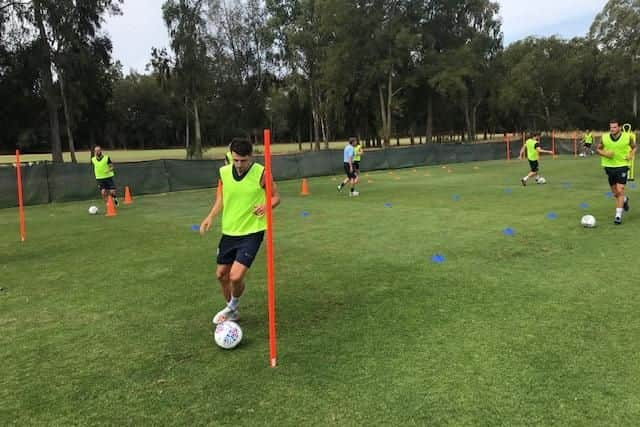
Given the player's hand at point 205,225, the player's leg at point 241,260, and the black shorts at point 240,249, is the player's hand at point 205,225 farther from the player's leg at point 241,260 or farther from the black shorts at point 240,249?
the player's leg at point 241,260

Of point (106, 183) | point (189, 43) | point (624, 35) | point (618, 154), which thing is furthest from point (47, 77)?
point (624, 35)

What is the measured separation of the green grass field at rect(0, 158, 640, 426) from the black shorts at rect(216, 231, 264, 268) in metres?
0.74

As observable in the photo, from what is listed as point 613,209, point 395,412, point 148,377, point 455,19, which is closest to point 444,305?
point 395,412

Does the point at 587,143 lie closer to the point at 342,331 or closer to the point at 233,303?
the point at 342,331

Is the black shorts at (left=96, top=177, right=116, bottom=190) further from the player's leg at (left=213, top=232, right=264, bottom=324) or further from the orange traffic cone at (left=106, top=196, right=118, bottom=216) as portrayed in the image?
the player's leg at (left=213, top=232, right=264, bottom=324)

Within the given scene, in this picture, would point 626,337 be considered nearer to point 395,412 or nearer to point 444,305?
point 444,305

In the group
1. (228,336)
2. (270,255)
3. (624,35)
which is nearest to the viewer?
(270,255)

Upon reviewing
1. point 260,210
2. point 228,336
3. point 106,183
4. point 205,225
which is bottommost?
point 228,336

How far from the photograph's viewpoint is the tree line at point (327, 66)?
35844mm

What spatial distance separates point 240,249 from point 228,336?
2.61ft

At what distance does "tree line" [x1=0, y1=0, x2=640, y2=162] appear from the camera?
35844 millimetres

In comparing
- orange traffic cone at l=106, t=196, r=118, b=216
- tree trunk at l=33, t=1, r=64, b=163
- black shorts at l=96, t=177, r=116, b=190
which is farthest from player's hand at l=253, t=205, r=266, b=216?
tree trunk at l=33, t=1, r=64, b=163

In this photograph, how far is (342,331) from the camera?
4.93 metres

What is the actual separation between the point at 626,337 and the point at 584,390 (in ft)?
3.99
